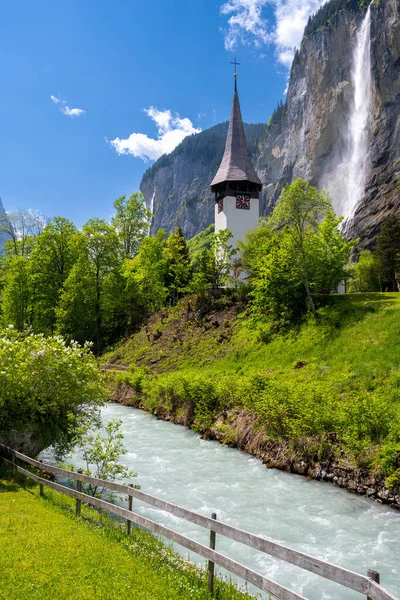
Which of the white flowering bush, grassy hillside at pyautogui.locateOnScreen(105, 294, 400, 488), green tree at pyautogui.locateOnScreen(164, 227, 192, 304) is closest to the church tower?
green tree at pyautogui.locateOnScreen(164, 227, 192, 304)

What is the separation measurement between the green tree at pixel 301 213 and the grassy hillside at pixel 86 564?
74.2 ft

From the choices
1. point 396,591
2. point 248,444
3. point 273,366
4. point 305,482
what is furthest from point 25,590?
point 273,366

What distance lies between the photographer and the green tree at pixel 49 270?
47.5 metres

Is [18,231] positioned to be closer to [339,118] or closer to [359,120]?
[359,120]

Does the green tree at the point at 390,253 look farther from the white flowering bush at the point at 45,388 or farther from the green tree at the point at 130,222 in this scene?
the white flowering bush at the point at 45,388

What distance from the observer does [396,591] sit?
8062mm

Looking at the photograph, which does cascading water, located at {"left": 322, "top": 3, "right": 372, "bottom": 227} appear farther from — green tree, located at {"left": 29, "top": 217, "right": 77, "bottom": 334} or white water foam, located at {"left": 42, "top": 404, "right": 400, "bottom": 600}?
white water foam, located at {"left": 42, "top": 404, "right": 400, "bottom": 600}

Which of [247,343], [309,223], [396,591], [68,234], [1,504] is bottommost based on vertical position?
[396,591]

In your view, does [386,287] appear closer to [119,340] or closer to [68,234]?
[119,340]

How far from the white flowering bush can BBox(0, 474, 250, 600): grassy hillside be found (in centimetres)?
463

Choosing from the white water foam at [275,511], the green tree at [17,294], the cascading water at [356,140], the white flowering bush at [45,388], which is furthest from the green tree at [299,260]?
the cascading water at [356,140]

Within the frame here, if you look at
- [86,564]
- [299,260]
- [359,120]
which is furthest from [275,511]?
[359,120]

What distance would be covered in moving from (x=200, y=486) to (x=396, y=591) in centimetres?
696

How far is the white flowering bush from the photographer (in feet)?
44.0
